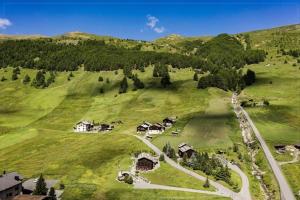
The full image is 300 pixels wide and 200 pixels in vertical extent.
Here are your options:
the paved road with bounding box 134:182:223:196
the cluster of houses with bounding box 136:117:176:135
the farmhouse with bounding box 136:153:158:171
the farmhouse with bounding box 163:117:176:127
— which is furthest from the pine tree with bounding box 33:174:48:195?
the farmhouse with bounding box 163:117:176:127

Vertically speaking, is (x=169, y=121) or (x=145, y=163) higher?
(x=169, y=121)

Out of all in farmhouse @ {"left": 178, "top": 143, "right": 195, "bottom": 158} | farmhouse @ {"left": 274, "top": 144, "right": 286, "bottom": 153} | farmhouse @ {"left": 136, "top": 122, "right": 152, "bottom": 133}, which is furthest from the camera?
farmhouse @ {"left": 136, "top": 122, "right": 152, "bottom": 133}

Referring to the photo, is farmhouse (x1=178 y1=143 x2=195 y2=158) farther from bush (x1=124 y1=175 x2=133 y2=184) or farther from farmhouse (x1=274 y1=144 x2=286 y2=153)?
farmhouse (x1=274 y1=144 x2=286 y2=153)

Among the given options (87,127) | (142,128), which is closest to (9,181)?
(142,128)

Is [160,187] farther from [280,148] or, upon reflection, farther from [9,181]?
[280,148]

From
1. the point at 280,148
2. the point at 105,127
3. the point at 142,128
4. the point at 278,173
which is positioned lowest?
the point at 278,173

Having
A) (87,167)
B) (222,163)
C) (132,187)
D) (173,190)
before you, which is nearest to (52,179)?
(87,167)

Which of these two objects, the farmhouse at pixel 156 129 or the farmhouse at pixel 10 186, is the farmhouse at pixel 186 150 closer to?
the farmhouse at pixel 156 129

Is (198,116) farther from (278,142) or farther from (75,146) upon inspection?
(75,146)
